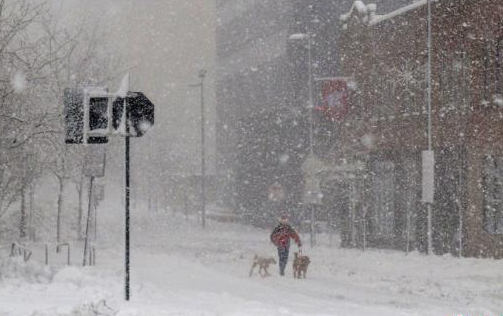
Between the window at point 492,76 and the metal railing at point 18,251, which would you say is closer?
the metal railing at point 18,251

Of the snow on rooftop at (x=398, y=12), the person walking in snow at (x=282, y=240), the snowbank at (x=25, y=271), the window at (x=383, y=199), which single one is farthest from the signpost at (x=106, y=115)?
the window at (x=383, y=199)

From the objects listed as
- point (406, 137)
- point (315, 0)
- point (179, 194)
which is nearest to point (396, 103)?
point (406, 137)

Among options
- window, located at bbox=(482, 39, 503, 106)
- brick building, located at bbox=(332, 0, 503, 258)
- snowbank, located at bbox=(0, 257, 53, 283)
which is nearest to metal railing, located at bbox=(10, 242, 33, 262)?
snowbank, located at bbox=(0, 257, 53, 283)

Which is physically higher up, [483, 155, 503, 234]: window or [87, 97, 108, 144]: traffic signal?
[87, 97, 108, 144]: traffic signal

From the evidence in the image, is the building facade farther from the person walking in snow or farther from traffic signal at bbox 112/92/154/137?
traffic signal at bbox 112/92/154/137

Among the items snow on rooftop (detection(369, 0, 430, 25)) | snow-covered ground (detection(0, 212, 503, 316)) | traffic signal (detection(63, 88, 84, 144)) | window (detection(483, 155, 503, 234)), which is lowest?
snow-covered ground (detection(0, 212, 503, 316))

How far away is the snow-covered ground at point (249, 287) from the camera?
10539 mm

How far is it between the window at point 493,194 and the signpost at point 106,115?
18.2 meters

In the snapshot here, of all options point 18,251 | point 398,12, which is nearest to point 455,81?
point 398,12

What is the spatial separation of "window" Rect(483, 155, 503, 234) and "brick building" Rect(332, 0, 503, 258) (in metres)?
0.04

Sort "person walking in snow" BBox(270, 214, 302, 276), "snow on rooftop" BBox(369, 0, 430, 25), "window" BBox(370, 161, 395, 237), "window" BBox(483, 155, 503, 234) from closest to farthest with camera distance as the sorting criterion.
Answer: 1. "person walking in snow" BBox(270, 214, 302, 276)
2. "window" BBox(483, 155, 503, 234)
3. "snow on rooftop" BBox(369, 0, 430, 25)
4. "window" BBox(370, 161, 395, 237)

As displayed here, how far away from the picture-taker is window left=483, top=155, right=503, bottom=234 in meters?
25.7

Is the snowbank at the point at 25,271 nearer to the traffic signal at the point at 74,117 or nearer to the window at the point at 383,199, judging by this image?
the traffic signal at the point at 74,117

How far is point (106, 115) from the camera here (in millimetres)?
10352
